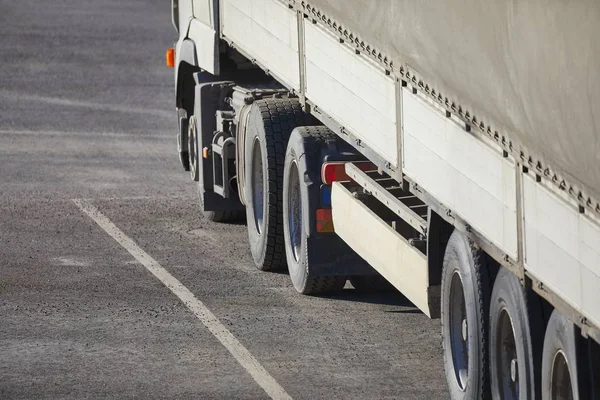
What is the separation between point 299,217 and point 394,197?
2230mm

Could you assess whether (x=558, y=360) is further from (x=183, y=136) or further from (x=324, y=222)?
(x=183, y=136)

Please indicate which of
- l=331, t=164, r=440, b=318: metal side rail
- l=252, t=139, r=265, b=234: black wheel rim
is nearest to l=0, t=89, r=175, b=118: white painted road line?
l=252, t=139, r=265, b=234: black wheel rim

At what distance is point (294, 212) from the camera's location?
13375mm

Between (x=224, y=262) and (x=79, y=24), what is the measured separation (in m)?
18.7

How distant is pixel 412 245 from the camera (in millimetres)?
10672

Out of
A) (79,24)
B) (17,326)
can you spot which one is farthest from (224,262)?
(79,24)

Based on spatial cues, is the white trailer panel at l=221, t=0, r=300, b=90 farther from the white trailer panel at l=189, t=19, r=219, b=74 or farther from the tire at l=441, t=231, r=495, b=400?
the tire at l=441, t=231, r=495, b=400

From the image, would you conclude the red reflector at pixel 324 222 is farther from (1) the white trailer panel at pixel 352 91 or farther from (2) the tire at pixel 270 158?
(2) the tire at pixel 270 158

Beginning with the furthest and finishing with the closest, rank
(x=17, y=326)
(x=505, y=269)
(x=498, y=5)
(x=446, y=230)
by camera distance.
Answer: (x=17, y=326) → (x=446, y=230) → (x=505, y=269) → (x=498, y=5)

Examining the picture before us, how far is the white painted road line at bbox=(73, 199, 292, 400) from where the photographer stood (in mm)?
10644

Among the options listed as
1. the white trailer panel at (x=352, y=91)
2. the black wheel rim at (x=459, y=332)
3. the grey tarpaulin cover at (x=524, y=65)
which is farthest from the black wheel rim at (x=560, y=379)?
the white trailer panel at (x=352, y=91)

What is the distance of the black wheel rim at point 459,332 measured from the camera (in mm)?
9805

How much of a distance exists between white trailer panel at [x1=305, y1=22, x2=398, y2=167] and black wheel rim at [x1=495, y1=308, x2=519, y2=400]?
176 centimetres

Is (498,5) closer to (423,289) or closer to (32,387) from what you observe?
(423,289)
